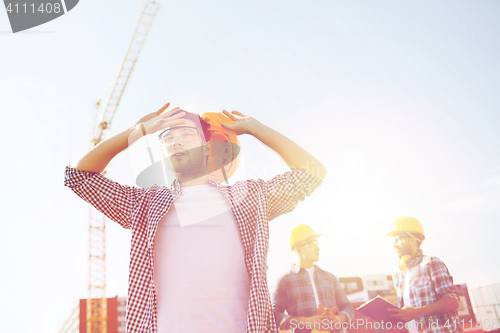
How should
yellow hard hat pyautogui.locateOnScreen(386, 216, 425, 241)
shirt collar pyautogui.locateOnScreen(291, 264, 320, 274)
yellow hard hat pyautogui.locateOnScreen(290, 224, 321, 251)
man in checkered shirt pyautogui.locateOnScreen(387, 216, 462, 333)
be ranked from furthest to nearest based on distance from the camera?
yellow hard hat pyautogui.locateOnScreen(290, 224, 321, 251)
yellow hard hat pyautogui.locateOnScreen(386, 216, 425, 241)
shirt collar pyautogui.locateOnScreen(291, 264, 320, 274)
man in checkered shirt pyautogui.locateOnScreen(387, 216, 462, 333)

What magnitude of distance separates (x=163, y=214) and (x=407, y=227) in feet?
12.6

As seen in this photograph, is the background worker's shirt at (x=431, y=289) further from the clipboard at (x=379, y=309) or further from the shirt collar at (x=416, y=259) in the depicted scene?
the clipboard at (x=379, y=309)

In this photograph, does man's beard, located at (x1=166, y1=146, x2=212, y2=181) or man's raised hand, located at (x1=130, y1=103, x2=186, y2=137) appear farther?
man's beard, located at (x1=166, y1=146, x2=212, y2=181)

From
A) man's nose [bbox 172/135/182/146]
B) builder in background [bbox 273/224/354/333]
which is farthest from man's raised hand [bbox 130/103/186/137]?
builder in background [bbox 273/224/354/333]

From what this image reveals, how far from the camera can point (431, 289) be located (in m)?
4.07

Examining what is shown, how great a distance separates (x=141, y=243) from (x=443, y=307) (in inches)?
131

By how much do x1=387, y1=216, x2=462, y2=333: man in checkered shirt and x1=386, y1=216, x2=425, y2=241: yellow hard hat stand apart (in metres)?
0.11

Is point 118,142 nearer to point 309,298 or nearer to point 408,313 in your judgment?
point 309,298

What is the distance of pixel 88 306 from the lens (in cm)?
3419

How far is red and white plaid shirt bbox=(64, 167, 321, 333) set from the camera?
1.75 meters

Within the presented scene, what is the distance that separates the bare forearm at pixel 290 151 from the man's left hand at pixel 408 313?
262 cm

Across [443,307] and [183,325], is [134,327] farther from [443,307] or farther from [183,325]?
[443,307]

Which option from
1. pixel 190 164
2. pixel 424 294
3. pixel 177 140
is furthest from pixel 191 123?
pixel 424 294

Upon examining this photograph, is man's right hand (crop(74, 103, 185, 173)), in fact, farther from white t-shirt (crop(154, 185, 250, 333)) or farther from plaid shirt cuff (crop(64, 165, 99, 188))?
white t-shirt (crop(154, 185, 250, 333))
